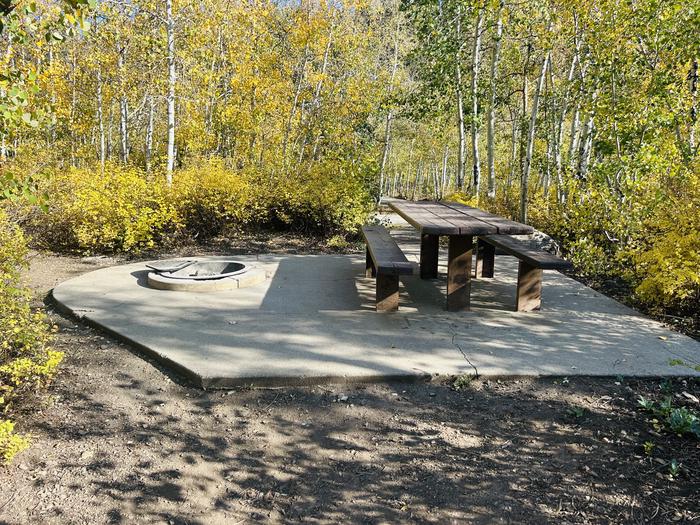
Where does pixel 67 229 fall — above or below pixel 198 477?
above

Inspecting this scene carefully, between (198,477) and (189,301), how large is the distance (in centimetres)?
306

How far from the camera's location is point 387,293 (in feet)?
16.8

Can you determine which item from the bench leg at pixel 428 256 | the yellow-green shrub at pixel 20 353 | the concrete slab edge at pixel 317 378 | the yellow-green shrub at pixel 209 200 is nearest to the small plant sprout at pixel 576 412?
the concrete slab edge at pixel 317 378

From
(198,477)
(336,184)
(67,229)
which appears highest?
(336,184)

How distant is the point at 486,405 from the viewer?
3361 millimetres

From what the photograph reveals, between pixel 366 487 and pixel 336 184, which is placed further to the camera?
pixel 336 184

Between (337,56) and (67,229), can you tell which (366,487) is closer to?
(67,229)

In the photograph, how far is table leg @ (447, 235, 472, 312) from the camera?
16.8 ft

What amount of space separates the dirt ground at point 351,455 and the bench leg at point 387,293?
155 centimetres

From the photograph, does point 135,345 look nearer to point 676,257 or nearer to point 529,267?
point 529,267

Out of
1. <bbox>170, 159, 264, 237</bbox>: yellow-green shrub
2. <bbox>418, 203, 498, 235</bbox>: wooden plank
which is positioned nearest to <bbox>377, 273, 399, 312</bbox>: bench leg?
<bbox>418, 203, 498, 235</bbox>: wooden plank

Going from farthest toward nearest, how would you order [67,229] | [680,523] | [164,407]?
Answer: [67,229] < [164,407] < [680,523]

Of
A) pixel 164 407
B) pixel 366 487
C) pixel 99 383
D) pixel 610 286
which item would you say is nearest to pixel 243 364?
pixel 164 407

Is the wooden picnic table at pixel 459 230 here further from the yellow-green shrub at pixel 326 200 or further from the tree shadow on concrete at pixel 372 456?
the yellow-green shrub at pixel 326 200
